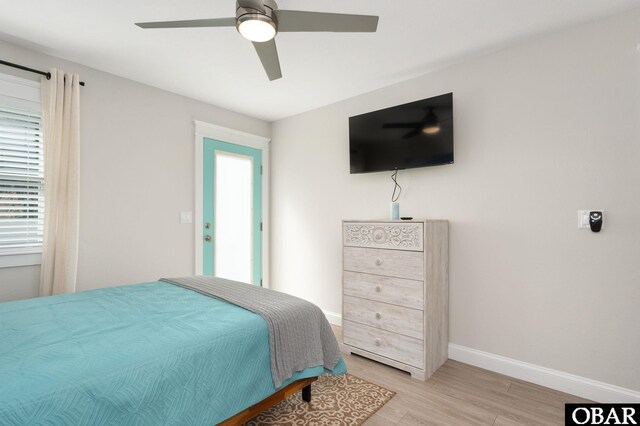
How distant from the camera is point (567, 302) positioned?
2.18 metres

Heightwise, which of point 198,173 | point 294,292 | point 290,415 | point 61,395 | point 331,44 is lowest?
point 290,415

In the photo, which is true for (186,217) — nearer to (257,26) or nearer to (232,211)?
(232,211)

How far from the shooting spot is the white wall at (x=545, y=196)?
2.00 meters

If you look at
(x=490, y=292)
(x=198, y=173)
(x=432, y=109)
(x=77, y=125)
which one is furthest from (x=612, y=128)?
(x=77, y=125)

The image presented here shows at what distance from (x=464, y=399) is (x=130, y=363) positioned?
2.04 m

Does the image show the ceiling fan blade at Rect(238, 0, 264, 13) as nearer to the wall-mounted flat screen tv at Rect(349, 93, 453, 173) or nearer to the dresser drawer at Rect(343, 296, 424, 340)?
the wall-mounted flat screen tv at Rect(349, 93, 453, 173)

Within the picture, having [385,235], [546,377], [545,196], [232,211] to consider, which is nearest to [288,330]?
[385,235]

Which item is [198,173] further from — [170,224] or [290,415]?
[290,415]

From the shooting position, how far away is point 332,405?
2.02m

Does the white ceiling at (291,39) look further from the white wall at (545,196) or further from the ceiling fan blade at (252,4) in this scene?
the ceiling fan blade at (252,4)

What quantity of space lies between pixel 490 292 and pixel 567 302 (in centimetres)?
49

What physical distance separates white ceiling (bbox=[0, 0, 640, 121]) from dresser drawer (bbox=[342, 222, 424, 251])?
1385mm

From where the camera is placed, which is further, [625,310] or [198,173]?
[198,173]

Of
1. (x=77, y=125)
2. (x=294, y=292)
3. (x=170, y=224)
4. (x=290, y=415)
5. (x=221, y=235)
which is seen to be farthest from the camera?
(x=294, y=292)
